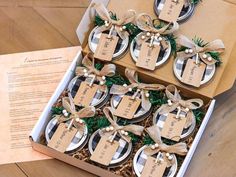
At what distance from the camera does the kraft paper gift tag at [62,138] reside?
109 centimetres

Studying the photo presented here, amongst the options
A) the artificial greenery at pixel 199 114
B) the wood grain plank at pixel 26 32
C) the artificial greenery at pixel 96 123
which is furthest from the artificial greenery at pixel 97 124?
the wood grain plank at pixel 26 32

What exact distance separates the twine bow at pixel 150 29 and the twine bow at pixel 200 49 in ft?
0.11

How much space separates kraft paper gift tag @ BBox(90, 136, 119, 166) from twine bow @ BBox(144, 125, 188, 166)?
68mm

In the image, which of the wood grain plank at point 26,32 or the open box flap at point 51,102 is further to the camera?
the wood grain plank at point 26,32

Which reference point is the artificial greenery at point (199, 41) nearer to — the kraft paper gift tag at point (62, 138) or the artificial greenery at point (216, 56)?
the artificial greenery at point (216, 56)

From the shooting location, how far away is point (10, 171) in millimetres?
1110

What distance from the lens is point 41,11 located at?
1312 mm

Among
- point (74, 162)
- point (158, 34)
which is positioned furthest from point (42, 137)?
point (158, 34)

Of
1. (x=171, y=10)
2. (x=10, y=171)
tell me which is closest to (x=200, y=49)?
(x=171, y=10)

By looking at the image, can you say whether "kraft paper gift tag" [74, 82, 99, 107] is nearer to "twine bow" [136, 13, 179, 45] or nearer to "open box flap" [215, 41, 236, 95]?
"twine bow" [136, 13, 179, 45]

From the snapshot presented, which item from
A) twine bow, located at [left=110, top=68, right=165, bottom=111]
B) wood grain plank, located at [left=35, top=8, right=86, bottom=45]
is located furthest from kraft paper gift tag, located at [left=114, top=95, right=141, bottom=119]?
wood grain plank, located at [left=35, top=8, right=86, bottom=45]

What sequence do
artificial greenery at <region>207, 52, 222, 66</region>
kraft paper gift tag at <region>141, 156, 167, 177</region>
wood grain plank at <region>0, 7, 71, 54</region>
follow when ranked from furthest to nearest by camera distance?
1. wood grain plank at <region>0, 7, 71, 54</region>
2. artificial greenery at <region>207, 52, 222, 66</region>
3. kraft paper gift tag at <region>141, 156, 167, 177</region>

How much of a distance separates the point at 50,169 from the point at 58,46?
322 mm

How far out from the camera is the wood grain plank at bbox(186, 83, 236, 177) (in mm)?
1090
